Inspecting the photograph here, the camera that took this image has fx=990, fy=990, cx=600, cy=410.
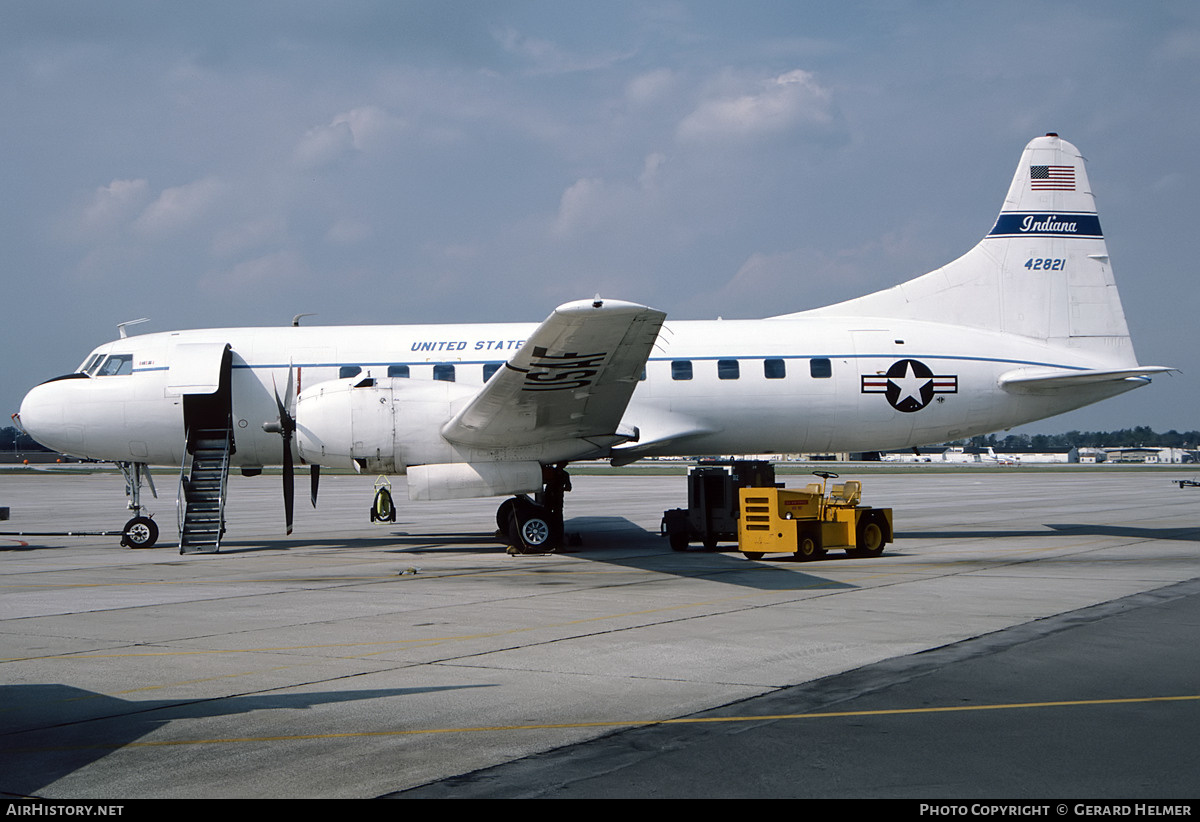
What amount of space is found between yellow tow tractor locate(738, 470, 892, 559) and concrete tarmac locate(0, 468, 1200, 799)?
453mm

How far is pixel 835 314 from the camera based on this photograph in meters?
22.4

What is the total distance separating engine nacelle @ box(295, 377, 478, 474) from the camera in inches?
701

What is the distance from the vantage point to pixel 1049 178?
2216 centimetres

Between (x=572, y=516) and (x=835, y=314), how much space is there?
10.7m

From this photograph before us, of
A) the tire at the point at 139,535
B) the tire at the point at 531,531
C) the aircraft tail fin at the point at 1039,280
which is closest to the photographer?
the tire at the point at 531,531

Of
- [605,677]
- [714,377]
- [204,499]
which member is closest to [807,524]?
[714,377]

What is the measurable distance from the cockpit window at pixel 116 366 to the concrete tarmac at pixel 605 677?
486cm

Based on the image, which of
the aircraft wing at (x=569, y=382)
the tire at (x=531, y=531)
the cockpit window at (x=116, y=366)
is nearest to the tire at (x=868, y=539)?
the aircraft wing at (x=569, y=382)

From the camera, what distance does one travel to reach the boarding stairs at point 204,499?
19.6 meters

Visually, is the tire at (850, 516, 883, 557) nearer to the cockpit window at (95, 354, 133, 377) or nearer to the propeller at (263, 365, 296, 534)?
the propeller at (263, 365, 296, 534)

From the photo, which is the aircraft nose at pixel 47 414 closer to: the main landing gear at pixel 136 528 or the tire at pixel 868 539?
the main landing gear at pixel 136 528

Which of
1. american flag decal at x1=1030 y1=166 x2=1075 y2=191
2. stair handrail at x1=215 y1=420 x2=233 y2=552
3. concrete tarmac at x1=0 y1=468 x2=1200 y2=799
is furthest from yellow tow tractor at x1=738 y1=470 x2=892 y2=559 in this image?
stair handrail at x1=215 y1=420 x2=233 y2=552

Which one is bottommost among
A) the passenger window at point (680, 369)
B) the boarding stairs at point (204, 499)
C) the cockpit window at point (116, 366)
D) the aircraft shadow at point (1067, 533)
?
the aircraft shadow at point (1067, 533)

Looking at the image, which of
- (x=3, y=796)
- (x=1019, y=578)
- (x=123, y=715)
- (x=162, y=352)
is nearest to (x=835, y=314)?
(x=1019, y=578)
